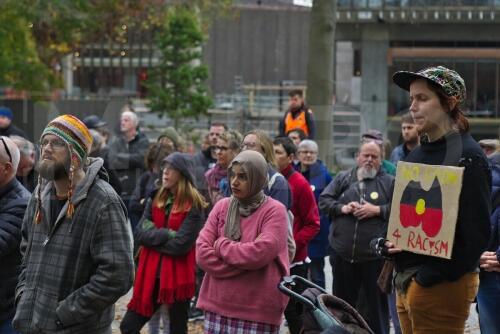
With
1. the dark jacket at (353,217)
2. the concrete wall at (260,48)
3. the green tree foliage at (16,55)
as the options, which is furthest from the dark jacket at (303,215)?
the concrete wall at (260,48)

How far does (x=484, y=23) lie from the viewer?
26938mm

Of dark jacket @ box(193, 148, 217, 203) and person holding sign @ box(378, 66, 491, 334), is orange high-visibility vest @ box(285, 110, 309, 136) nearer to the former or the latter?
dark jacket @ box(193, 148, 217, 203)

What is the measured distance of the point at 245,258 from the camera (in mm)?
6645

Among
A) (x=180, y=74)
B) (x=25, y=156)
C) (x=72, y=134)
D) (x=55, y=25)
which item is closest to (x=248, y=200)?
(x=72, y=134)

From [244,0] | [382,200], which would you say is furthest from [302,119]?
[244,0]

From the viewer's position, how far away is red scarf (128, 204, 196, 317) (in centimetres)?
848

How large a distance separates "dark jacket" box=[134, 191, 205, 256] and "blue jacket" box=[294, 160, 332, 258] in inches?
81.9

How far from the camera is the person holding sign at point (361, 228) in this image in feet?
28.7

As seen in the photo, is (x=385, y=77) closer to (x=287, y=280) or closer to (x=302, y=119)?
(x=302, y=119)

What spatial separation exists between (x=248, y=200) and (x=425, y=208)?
5.94 feet

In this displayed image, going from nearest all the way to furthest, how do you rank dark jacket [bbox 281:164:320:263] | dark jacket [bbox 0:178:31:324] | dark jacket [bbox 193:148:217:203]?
dark jacket [bbox 0:178:31:324]
dark jacket [bbox 281:164:320:263]
dark jacket [bbox 193:148:217:203]

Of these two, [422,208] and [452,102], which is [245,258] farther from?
[452,102]

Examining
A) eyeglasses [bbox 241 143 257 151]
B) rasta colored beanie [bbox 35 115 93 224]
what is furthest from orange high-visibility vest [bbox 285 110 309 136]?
rasta colored beanie [bbox 35 115 93 224]

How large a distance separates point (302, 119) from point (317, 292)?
9.10 metres
